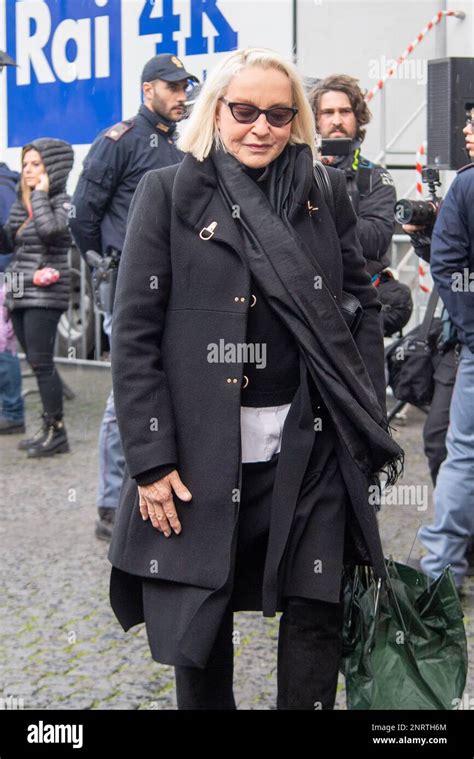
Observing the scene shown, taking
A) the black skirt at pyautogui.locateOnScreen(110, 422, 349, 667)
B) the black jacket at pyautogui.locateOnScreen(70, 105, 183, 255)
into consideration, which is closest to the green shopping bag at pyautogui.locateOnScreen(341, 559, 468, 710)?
the black skirt at pyautogui.locateOnScreen(110, 422, 349, 667)

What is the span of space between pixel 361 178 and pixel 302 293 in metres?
2.60

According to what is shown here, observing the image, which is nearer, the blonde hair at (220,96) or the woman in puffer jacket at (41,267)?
the blonde hair at (220,96)

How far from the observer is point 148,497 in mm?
3154

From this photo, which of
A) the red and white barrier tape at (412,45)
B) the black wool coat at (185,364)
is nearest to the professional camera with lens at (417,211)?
the black wool coat at (185,364)

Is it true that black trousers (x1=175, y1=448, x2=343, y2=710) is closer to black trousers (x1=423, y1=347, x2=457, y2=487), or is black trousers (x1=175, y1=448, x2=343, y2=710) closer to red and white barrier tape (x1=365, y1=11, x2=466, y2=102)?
black trousers (x1=423, y1=347, x2=457, y2=487)

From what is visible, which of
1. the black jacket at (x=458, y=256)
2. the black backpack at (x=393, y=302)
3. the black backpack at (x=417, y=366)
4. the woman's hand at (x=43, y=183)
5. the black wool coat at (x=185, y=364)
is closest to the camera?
the black wool coat at (x=185, y=364)

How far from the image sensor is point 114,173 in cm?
620

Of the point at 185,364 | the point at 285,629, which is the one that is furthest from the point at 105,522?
the point at 185,364

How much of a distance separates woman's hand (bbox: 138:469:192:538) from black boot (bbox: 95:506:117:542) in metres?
2.97

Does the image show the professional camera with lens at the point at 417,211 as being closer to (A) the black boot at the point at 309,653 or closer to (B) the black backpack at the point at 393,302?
(B) the black backpack at the point at 393,302

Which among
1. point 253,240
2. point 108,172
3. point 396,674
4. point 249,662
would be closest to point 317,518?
point 396,674

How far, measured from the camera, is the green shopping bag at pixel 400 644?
3344mm

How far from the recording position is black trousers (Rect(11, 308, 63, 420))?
8180 millimetres

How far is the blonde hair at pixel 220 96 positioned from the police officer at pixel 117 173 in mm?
2872
